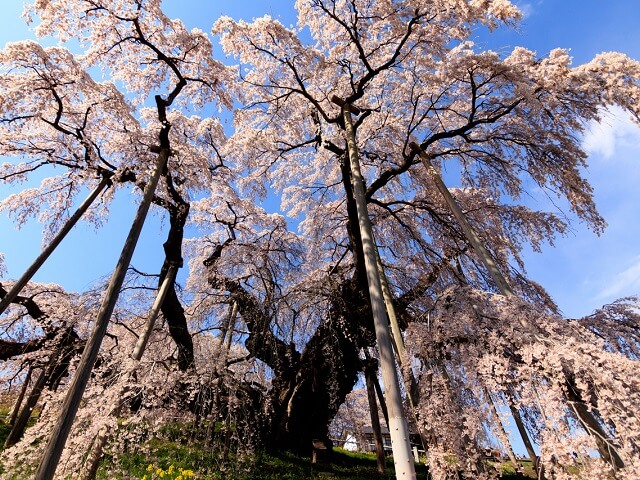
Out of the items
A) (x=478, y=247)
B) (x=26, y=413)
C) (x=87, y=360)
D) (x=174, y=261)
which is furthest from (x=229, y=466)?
(x=478, y=247)

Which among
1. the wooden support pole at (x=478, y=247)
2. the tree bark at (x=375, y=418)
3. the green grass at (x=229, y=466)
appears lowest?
the green grass at (x=229, y=466)

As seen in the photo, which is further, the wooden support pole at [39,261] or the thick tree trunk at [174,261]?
the thick tree trunk at [174,261]

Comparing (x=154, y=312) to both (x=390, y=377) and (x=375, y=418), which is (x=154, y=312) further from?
(x=375, y=418)

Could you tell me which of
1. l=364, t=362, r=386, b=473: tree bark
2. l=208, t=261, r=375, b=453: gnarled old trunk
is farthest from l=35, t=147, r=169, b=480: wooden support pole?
l=364, t=362, r=386, b=473: tree bark

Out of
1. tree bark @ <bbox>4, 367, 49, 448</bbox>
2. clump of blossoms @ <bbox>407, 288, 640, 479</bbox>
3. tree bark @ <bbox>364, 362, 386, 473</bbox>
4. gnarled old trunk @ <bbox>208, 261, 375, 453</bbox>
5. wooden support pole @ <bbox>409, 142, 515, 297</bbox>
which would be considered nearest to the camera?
clump of blossoms @ <bbox>407, 288, 640, 479</bbox>

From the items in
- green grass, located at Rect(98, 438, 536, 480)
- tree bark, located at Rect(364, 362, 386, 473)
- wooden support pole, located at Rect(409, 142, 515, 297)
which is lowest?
green grass, located at Rect(98, 438, 536, 480)

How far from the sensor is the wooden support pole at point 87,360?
328 cm

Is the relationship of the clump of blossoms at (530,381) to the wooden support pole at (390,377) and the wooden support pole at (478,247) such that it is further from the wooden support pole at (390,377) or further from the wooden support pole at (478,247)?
the wooden support pole at (390,377)

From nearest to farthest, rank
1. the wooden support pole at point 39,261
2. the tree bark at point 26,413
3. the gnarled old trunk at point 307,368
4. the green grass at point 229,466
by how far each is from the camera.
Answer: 1. the wooden support pole at point 39,261
2. the green grass at point 229,466
3. the gnarled old trunk at point 307,368
4. the tree bark at point 26,413

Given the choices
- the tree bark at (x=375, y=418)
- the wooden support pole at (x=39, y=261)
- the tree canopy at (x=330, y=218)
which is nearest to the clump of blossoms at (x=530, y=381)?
the tree canopy at (x=330, y=218)

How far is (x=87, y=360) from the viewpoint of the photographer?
12.5 feet

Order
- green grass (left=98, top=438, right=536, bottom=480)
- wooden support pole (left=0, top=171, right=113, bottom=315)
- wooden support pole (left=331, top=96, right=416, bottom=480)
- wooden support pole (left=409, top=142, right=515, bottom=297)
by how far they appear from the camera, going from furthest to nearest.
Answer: green grass (left=98, top=438, right=536, bottom=480), wooden support pole (left=0, top=171, right=113, bottom=315), wooden support pole (left=409, top=142, right=515, bottom=297), wooden support pole (left=331, top=96, right=416, bottom=480)

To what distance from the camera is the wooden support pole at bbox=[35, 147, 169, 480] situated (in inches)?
129

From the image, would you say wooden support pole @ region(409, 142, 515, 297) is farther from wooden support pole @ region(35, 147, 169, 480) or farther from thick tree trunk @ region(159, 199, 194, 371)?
thick tree trunk @ region(159, 199, 194, 371)
